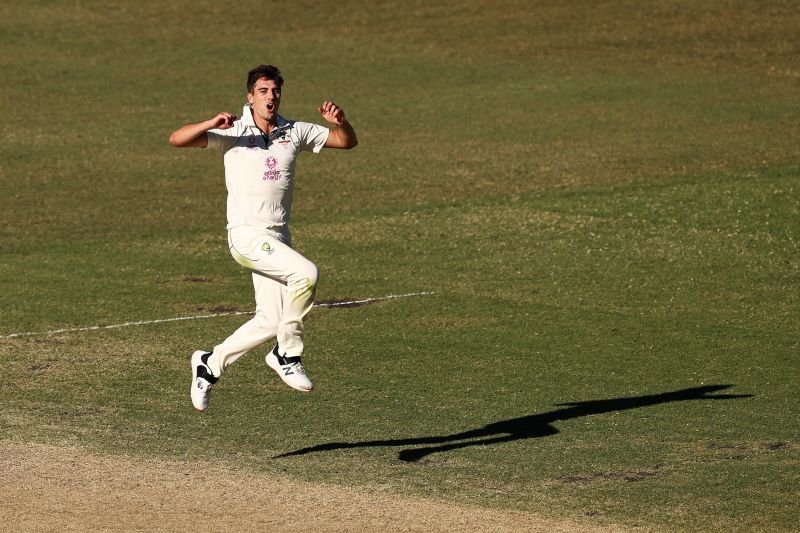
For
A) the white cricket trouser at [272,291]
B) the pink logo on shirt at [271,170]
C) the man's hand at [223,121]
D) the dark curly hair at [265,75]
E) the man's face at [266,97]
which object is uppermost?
the dark curly hair at [265,75]

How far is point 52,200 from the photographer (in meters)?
23.0

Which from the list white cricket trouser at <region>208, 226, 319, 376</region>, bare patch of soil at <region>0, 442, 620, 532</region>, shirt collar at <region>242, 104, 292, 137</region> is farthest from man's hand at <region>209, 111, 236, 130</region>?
bare patch of soil at <region>0, 442, 620, 532</region>

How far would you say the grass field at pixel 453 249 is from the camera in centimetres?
1178

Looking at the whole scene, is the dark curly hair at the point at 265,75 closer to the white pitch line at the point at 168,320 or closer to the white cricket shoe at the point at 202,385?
the white cricket shoe at the point at 202,385

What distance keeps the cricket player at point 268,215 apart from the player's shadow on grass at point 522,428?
89 centimetres

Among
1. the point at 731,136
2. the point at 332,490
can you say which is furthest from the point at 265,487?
the point at 731,136

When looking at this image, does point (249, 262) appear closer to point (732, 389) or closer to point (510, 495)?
point (510, 495)

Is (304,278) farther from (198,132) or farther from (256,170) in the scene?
(198,132)

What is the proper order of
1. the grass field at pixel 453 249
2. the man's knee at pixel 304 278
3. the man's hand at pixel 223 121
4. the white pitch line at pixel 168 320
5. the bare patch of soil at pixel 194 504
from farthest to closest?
the white pitch line at pixel 168 320 < the grass field at pixel 453 249 < the man's knee at pixel 304 278 < the man's hand at pixel 223 121 < the bare patch of soil at pixel 194 504

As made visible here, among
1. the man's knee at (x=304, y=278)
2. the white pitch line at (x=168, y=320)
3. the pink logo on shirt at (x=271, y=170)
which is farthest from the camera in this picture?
the white pitch line at (x=168, y=320)

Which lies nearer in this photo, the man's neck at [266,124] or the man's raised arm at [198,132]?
the man's raised arm at [198,132]

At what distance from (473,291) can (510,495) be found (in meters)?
7.37

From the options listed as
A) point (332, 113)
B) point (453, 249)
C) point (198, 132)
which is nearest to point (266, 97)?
point (332, 113)

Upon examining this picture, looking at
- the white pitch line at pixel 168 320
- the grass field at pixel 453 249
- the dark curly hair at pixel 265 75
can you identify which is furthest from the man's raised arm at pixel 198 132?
the white pitch line at pixel 168 320
